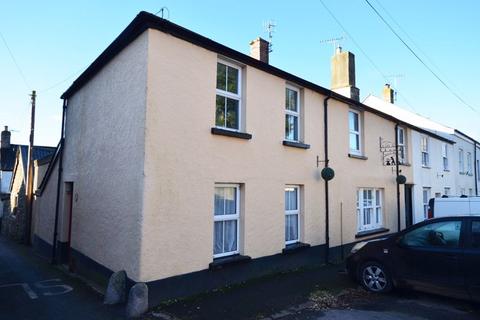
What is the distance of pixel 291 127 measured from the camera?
975 centimetres

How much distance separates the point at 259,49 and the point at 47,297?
8.93 meters

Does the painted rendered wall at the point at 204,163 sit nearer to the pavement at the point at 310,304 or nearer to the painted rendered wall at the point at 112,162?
the painted rendered wall at the point at 112,162

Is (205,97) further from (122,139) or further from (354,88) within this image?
(354,88)

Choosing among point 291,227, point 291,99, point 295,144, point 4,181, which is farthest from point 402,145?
point 4,181

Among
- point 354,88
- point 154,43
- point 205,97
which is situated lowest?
point 205,97

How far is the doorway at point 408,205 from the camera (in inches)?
597

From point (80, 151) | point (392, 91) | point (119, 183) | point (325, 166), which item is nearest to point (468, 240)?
point (325, 166)

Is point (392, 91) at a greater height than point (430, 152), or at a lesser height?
greater

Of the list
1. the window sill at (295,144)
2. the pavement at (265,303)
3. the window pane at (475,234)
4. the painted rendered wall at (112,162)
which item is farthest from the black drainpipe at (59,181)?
the window pane at (475,234)

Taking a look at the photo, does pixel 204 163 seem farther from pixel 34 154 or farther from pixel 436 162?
pixel 34 154

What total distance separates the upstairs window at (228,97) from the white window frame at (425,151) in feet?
40.6

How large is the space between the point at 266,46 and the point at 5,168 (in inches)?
1290

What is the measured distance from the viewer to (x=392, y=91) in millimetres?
25141

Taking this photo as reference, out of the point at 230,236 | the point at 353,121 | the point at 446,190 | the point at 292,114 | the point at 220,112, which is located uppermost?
the point at 353,121
